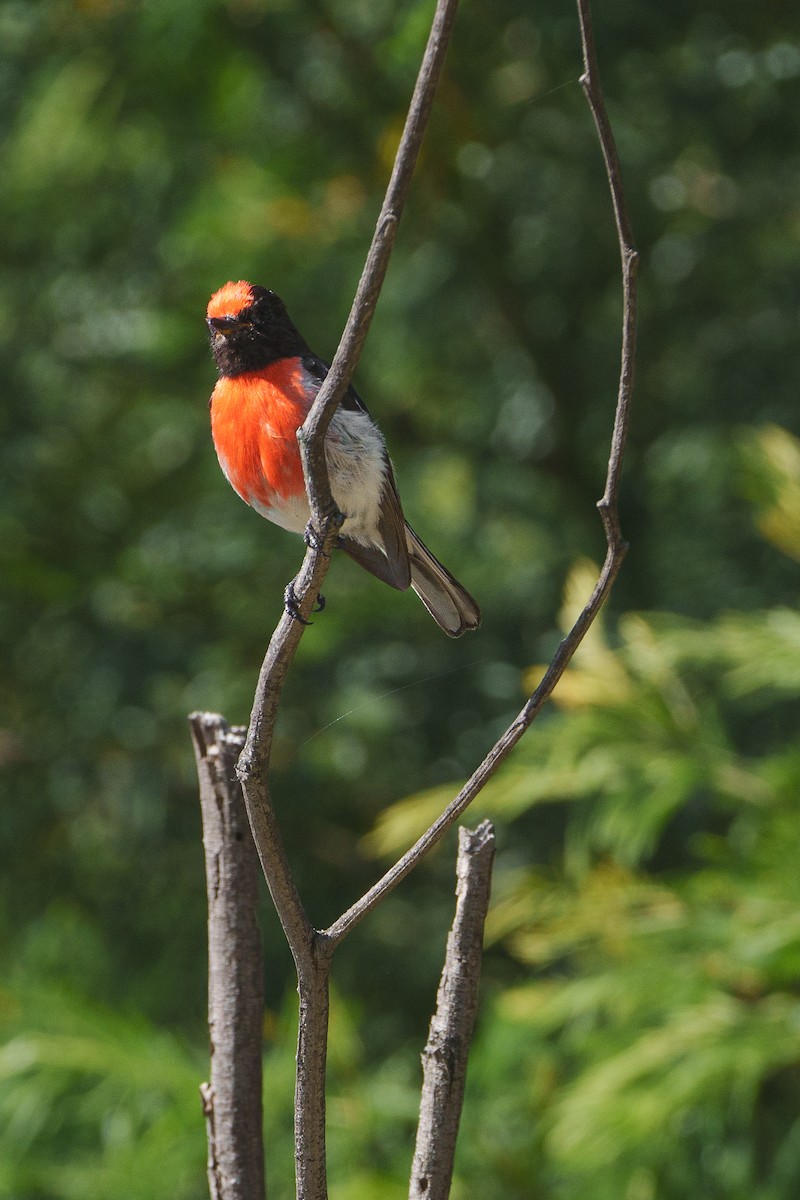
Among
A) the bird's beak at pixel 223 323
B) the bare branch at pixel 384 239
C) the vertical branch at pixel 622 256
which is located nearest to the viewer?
the bare branch at pixel 384 239

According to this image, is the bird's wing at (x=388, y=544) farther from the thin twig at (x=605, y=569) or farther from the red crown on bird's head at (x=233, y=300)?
the thin twig at (x=605, y=569)

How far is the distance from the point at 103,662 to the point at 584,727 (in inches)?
58.3

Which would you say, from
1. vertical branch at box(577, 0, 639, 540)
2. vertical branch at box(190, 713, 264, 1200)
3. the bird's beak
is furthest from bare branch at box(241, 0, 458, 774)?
the bird's beak

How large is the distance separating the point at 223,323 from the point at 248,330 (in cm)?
6

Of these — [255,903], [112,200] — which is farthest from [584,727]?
[112,200]

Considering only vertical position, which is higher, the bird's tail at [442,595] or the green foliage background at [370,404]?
the green foliage background at [370,404]

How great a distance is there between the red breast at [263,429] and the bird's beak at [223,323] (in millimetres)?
64

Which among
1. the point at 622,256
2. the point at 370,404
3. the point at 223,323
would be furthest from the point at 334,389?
the point at 370,404

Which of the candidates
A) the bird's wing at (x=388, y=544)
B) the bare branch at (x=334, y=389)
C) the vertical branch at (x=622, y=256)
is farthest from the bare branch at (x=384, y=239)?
the bird's wing at (x=388, y=544)

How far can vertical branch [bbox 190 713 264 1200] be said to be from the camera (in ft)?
3.90

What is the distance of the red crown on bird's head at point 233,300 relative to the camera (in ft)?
5.51

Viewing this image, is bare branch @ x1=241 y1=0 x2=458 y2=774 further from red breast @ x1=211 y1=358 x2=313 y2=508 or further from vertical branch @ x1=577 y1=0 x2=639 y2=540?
red breast @ x1=211 y1=358 x2=313 y2=508

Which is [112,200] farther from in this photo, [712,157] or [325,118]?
[712,157]

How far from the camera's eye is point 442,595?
1607 millimetres
